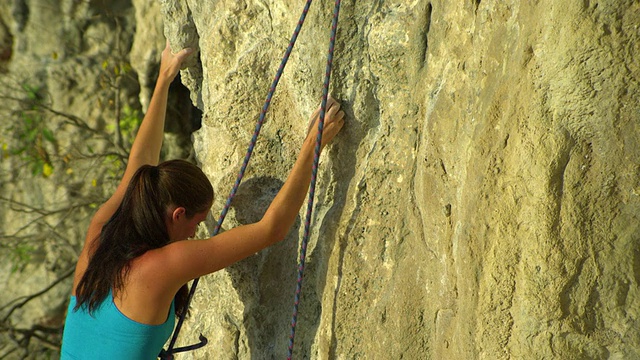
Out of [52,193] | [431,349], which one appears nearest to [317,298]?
[431,349]

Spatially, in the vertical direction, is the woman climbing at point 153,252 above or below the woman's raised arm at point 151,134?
below

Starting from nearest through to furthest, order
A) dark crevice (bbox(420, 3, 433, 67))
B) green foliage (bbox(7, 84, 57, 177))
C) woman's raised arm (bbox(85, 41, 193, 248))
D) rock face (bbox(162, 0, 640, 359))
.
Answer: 1. rock face (bbox(162, 0, 640, 359))
2. dark crevice (bbox(420, 3, 433, 67))
3. woman's raised arm (bbox(85, 41, 193, 248))
4. green foliage (bbox(7, 84, 57, 177))

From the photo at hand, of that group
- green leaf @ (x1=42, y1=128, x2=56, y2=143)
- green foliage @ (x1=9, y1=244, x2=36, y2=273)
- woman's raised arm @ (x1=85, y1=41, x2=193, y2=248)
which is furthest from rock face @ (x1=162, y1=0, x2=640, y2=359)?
green foliage @ (x1=9, y1=244, x2=36, y2=273)

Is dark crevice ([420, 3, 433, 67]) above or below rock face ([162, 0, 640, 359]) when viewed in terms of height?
above

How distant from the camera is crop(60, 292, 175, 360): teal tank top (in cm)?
177

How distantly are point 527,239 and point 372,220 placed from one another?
0.55 metres

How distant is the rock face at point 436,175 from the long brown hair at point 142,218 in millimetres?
371

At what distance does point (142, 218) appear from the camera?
1.76 m

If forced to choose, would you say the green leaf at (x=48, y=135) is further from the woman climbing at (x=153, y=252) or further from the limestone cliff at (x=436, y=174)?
the woman climbing at (x=153, y=252)

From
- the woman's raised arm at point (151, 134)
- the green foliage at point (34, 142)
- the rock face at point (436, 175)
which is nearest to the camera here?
the rock face at point (436, 175)

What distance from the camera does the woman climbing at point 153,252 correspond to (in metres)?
1.73

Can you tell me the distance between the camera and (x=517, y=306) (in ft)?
4.57

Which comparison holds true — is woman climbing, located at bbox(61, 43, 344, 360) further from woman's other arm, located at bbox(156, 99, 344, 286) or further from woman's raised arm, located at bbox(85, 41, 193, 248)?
woman's raised arm, located at bbox(85, 41, 193, 248)

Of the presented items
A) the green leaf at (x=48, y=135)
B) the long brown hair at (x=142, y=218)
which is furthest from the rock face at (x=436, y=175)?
the green leaf at (x=48, y=135)
